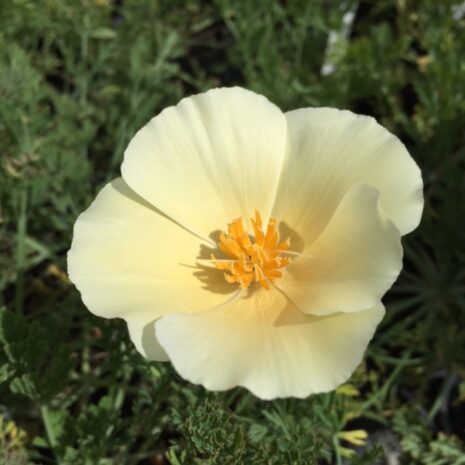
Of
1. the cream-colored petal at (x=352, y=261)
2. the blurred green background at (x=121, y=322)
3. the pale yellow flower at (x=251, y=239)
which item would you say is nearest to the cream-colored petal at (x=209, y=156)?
the pale yellow flower at (x=251, y=239)

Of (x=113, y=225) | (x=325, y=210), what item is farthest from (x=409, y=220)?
(x=113, y=225)

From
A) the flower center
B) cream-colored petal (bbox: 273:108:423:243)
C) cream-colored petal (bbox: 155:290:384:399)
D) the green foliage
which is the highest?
cream-colored petal (bbox: 273:108:423:243)

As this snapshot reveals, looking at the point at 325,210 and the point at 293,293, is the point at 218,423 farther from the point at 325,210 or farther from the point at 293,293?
the point at 325,210

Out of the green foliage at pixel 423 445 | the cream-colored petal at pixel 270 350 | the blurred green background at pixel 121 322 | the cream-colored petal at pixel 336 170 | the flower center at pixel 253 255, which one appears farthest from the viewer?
the green foliage at pixel 423 445

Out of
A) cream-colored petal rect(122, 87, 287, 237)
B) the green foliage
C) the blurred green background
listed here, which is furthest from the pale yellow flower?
the green foliage

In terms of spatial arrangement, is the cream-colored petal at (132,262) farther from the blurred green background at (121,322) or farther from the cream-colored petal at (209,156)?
the blurred green background at (121,322)

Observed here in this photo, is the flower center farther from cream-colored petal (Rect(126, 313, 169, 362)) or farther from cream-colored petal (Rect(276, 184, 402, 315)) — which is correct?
cream-colored petal (Rect(126, 313, 169, 362))
